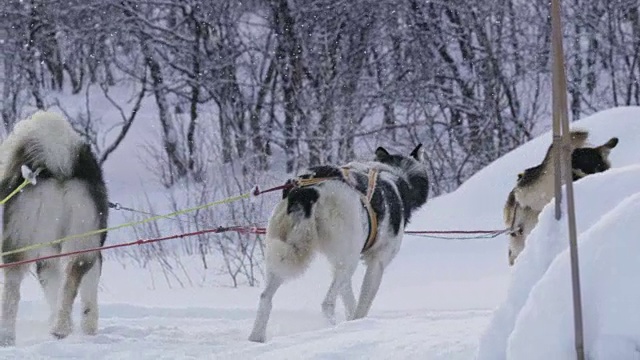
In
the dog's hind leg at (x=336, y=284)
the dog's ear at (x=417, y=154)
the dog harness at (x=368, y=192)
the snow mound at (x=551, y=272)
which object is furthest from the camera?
the dog's ear at (x=417, y=154)

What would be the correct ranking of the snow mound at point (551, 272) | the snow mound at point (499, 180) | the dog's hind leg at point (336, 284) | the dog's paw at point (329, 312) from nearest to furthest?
the snow mound at point (551, 272) → the dog's hind leg at point (336, 284) → the dog's paw at point (329, 312) → the snow mound at point (499, 180)

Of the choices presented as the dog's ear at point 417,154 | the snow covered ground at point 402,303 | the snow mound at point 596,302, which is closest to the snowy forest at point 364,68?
the snow covered ground at point 402,303

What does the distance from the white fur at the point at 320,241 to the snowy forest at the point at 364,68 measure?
10841mm

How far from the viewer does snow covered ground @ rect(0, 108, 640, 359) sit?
3232 millimetres

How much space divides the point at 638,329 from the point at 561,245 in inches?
16.5

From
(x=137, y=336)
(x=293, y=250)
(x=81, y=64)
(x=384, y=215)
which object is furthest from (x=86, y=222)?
(x=81, y=64)

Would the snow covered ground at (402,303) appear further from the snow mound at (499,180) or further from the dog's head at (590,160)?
the dog's head at (590,160)

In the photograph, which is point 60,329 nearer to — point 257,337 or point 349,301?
point 257,337

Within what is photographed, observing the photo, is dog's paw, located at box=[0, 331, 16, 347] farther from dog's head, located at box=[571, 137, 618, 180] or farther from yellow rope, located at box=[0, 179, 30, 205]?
dog's head, located at box=[571, 137, 618, 180]

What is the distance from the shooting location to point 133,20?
70.2 feet

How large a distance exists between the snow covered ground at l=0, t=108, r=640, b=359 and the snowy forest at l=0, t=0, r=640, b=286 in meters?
6.45

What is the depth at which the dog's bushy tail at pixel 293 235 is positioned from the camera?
5969mm

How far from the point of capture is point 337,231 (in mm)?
6105

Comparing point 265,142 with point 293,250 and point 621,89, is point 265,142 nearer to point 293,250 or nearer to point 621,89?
point 621,89
